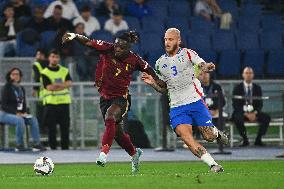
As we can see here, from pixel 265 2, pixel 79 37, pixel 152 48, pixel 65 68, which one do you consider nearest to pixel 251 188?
pixel 79 37

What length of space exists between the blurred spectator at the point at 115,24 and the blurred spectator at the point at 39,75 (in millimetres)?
2919

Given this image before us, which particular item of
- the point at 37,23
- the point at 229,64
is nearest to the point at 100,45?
the point at 37,23

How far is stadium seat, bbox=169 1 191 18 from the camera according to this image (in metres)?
27.5

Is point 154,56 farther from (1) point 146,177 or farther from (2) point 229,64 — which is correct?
(1) point 146,177

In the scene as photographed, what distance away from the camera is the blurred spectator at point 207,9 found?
27.6 meters

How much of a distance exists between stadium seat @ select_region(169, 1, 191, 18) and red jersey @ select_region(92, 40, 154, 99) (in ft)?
36.5

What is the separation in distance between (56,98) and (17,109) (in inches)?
36.2

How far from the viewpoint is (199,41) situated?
26484mm

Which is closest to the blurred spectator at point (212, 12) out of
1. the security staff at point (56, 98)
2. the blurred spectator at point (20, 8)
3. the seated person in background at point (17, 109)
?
the blurred spectator at point (20, 8)

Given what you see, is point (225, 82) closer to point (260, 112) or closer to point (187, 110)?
point (260, 112)

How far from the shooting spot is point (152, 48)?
25.7 metres

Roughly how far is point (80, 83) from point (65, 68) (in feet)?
1.63

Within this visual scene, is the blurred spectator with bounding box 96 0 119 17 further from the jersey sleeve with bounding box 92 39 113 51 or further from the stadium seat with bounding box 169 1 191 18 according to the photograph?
the jersey sleeve with bounding box 92 39 113 51

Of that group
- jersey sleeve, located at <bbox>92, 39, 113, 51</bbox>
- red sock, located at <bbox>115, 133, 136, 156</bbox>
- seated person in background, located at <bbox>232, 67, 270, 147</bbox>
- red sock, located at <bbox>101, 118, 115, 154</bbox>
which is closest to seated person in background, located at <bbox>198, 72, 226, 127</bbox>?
seated person in background, located at <bbox>232, 67, 270, 147</bbox>
